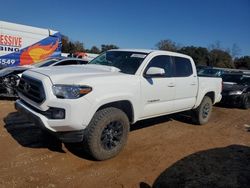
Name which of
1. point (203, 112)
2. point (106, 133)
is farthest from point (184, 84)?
point (106, 133)

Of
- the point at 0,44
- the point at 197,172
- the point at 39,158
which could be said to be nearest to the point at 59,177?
the point at 39,158

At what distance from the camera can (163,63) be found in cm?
576

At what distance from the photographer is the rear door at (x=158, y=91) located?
5.02 metres

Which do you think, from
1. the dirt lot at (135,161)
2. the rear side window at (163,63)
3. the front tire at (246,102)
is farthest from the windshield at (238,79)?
the rear side window at (163,63)

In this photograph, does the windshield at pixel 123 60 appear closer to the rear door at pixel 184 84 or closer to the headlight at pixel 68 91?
the rear door at pixel 184 84

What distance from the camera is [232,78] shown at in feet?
42.0

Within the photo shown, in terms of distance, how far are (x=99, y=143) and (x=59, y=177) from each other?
823 millimetres

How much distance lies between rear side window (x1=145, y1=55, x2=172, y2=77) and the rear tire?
2025 mm

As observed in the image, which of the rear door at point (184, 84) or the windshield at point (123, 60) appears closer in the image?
the windshield at point (123, 60)

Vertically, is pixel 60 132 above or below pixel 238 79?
below

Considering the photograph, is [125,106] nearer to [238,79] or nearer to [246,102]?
[246,102]

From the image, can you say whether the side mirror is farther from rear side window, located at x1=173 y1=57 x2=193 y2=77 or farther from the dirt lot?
the dirt lot

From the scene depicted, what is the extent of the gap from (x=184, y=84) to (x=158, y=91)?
46.0 inches

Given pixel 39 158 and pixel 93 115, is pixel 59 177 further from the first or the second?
pixel 93 115
